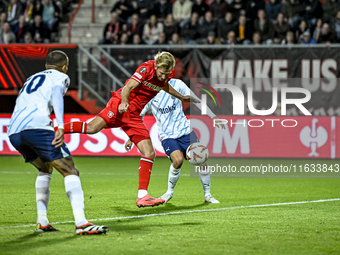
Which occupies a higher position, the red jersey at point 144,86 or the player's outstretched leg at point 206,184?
the red jersey at point 144,86

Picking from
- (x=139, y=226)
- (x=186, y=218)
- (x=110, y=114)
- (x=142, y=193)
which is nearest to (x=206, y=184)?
(x=142, y=193)

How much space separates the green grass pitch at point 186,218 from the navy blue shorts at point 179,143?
0.78 m

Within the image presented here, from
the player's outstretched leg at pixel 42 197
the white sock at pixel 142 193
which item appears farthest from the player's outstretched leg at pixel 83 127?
the player's outstretched leg at pixel 42 197

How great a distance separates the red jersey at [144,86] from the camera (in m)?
7.18

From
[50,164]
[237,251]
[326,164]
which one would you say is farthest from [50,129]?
[326,164]

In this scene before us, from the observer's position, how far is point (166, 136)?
26.9 feet

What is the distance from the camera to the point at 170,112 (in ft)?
27.4

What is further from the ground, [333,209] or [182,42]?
[182,42]

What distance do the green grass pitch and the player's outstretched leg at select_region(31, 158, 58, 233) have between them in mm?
149

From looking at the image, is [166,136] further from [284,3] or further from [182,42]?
[284,3]

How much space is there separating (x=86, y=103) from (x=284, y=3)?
6770mm

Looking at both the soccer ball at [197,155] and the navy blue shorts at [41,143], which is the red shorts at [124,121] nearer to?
the soccer ball at [197,155]

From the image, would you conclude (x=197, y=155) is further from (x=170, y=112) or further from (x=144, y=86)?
(x=144, y=86)

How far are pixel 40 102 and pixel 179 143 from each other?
308cm
